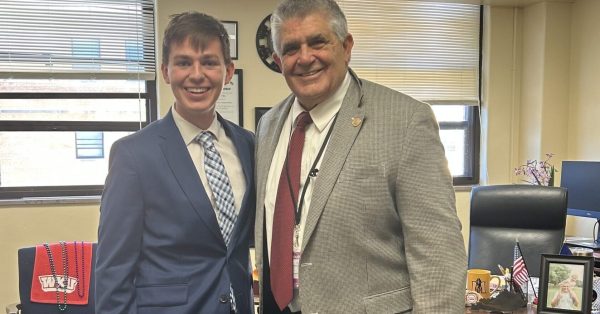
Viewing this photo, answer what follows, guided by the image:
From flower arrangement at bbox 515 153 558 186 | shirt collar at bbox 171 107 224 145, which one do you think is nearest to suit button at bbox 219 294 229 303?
shirt collar at bbox 171 107 224 145

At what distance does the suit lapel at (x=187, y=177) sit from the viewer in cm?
146

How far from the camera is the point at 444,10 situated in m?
4.40

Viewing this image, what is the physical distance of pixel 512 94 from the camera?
14.8 ft

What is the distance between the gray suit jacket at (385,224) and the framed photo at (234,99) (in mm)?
2626

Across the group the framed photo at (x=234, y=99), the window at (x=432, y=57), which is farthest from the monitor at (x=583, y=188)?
the framed photo at (x=234, y=99)

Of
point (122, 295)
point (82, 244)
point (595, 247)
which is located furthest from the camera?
point (595, 247)

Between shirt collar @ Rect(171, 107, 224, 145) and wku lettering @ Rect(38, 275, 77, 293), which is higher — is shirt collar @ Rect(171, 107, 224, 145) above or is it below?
above

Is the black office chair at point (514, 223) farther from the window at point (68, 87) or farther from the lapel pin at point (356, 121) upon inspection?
the window at point (68, 87)

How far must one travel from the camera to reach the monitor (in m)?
3.45

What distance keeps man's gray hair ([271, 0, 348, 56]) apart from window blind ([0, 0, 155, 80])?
101 inches

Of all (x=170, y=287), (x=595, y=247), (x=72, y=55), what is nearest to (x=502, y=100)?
(x=595, y=247)

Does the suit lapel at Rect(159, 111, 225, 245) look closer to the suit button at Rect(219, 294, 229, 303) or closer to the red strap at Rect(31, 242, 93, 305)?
the suit button at Rect(219, 294, 229, 303)

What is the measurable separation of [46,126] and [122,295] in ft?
9.04

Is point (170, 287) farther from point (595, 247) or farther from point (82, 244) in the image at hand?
point (595, 247)
